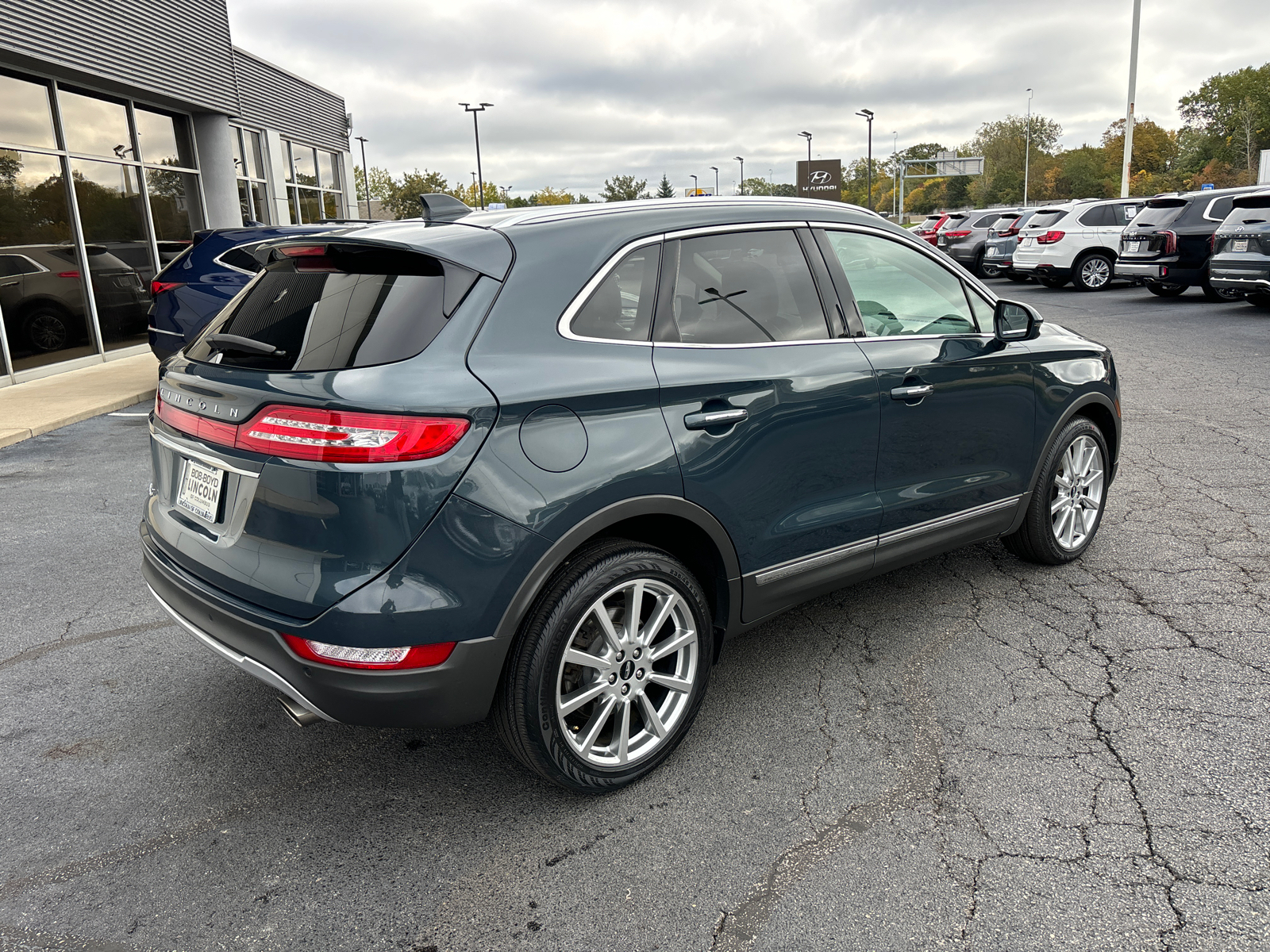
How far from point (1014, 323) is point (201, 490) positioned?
3.23 metres

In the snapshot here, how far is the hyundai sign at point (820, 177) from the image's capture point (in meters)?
61.7

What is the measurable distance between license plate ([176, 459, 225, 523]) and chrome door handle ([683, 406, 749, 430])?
1351mm

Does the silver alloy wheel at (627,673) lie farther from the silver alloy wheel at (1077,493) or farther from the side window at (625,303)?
the silver alloy wheel at (1077,493)

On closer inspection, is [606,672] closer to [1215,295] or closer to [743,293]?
[743,293]

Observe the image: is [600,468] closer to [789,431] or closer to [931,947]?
[789,431]

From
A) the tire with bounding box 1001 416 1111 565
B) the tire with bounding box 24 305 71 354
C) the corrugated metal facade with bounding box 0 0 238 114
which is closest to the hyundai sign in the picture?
the corrugated metal facade with bounding box 0 0 238 114

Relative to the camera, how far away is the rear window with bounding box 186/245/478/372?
246cm

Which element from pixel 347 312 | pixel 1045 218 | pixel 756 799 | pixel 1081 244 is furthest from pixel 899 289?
pixel 1045 218

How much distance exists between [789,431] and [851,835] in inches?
49.5

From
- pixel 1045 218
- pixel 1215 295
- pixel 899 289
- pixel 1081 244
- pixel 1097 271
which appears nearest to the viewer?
pixel 899 289

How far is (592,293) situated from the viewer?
9.00 feet

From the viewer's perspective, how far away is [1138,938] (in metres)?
2.21

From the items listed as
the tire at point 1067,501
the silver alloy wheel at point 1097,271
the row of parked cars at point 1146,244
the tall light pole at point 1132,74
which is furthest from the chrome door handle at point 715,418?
the tall light pole at point 1132,74

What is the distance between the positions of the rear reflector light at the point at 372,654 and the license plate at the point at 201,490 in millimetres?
502
